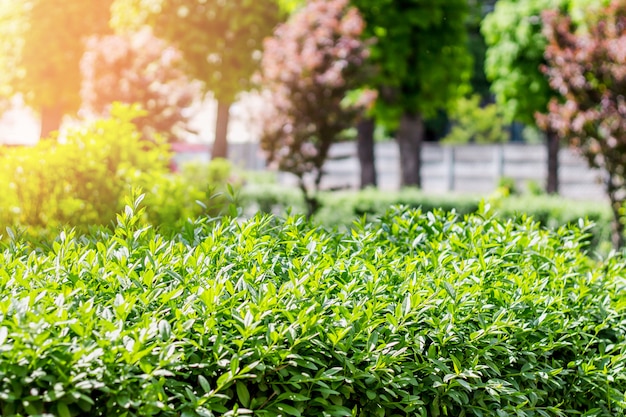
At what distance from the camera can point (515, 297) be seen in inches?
139

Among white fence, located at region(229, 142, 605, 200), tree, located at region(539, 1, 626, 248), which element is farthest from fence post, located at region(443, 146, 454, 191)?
tree, located at region(539, 1, 626, 248)

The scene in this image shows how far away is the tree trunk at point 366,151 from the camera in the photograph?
21188mm

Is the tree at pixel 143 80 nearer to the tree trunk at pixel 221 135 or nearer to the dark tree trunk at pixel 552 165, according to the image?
the tree trunk at pixel 221 135

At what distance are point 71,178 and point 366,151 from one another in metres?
14.9

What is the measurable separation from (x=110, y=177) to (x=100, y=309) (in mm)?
4324

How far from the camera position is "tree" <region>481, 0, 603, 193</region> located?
71.3ft

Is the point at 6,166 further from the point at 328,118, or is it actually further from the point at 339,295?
the point at 328,118

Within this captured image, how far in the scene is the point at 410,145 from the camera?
1994cm

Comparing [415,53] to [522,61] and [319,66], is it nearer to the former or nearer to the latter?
[522,61]

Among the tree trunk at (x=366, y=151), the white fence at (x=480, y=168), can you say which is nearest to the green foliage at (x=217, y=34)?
the tree trunk at (x=366, y=151)

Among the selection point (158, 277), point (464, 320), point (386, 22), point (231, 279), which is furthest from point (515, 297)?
point (386, 22)

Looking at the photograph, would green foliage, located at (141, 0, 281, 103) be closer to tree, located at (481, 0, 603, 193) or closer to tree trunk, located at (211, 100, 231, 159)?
tree trunk, located at (211, 100, 231, 159)

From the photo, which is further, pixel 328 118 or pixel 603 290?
pixel 328 118

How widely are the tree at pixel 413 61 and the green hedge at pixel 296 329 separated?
587 inches
